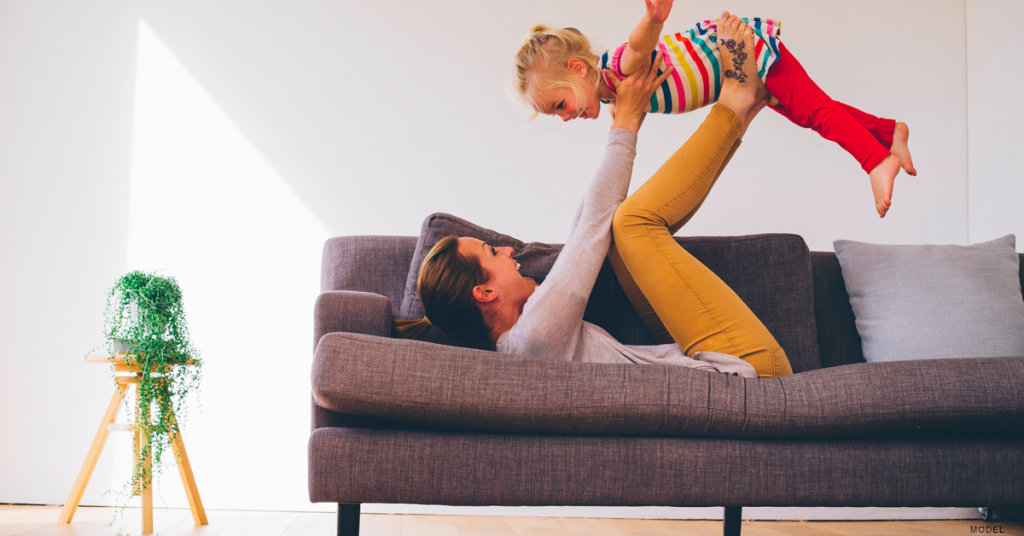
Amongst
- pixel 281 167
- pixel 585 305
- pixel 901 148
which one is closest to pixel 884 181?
pixel 901 148

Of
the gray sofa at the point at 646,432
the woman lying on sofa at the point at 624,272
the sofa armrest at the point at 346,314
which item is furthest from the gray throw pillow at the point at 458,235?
the gray sofa at the point at 646,432

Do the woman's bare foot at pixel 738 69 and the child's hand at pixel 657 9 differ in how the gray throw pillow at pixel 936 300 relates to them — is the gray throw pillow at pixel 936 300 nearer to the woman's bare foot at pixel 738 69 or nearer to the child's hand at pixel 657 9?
the woman's bare foot at pixel 738 69

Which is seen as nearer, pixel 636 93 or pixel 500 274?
pixel 500 274

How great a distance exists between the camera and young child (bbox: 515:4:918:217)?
5.16 ft

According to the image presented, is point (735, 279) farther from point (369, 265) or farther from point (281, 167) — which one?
point (281, 167)

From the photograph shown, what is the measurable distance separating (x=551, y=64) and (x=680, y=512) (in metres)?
1.71

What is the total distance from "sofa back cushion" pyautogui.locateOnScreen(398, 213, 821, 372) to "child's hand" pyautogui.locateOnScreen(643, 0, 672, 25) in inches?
24.9

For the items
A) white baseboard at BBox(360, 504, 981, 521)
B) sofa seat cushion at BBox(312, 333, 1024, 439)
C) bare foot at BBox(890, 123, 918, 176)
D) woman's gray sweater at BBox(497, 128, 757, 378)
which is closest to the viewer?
sofa seat cushion at BBox(312, 333, 1024, 439)

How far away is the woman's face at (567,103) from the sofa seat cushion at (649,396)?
2.94 ft

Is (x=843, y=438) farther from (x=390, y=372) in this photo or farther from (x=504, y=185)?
(x=504, y=185)

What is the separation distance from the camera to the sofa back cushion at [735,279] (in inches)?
68.3

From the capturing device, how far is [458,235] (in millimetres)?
1759

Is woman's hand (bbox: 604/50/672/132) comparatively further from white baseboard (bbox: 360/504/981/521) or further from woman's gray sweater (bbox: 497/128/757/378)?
white baseboard (bbox: 360/504/981/521)

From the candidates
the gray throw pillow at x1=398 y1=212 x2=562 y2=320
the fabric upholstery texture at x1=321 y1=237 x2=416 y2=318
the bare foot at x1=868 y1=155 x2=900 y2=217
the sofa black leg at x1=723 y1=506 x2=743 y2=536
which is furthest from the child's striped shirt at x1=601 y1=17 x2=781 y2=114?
the sofa black leg at x1=723 y1=506 x2=743 y2=536
